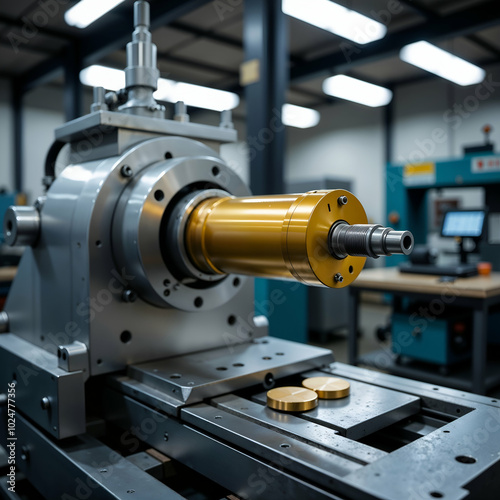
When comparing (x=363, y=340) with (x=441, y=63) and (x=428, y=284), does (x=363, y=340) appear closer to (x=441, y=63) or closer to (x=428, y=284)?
(x=428, y=284)

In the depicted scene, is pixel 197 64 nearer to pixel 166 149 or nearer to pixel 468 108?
pixel 468 108

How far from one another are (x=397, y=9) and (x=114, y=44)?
2.34m

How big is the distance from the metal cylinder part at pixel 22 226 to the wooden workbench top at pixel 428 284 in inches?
73.6

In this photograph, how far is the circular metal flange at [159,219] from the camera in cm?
76

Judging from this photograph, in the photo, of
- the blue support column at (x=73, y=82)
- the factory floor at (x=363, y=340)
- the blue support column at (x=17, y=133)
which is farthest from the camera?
the blue support column at (x=17, y=133)

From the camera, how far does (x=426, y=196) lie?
3254 mm

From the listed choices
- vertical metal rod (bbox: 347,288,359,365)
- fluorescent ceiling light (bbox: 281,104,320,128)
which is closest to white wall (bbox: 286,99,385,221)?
fluorescent ceiling light (bbox: 281,104,320,128)

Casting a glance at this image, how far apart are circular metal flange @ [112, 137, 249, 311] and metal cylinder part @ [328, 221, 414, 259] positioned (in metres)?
0.29

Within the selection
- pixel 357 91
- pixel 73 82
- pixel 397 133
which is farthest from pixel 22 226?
pixel 397 133

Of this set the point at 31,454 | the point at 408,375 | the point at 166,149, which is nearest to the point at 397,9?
the point at 408,375

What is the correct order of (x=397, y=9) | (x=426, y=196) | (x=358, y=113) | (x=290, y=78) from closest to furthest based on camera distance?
(x=426, y=196)
(x=397, y=9)
(x=290, y=78)
(x=358, y=113)

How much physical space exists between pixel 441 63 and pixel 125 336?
15.9 ft

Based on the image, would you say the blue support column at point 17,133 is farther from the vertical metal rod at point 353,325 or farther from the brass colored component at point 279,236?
the brass colored component at point 279,236

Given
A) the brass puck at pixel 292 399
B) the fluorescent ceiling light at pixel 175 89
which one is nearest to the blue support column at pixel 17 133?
the fluorescent ceiling light at pixel 175 89
